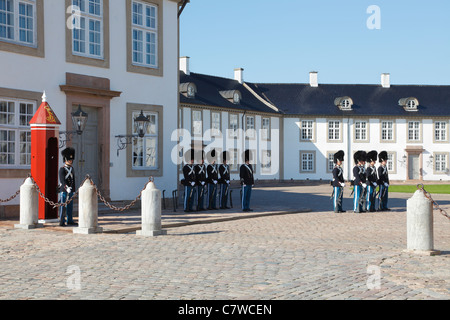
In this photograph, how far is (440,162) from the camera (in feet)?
181

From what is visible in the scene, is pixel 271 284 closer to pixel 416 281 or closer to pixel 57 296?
pixel 416 281

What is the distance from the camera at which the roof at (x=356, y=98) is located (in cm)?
5450

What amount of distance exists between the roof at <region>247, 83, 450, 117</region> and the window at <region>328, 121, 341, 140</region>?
32.6 inches

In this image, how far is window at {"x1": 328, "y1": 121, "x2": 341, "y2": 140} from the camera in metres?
54.2

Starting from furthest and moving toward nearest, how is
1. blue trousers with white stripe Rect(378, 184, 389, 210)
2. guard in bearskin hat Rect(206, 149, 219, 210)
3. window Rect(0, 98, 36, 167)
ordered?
blue trousers with white stripe Rect(378, 184, 389, 210)
guard in bearskin hat Rect(206, 149, 219, 210)
window Rect(0, 98, 36, 167)

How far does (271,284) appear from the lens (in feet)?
22.5

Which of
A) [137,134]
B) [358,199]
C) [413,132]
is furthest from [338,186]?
[413,132]

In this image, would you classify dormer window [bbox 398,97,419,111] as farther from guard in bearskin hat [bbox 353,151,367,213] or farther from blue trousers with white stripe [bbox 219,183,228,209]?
blue trousers with white stripe [bbox 219,183,228,209]

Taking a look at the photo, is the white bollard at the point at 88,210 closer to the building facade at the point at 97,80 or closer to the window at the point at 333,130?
the building facade at the point at 97,80

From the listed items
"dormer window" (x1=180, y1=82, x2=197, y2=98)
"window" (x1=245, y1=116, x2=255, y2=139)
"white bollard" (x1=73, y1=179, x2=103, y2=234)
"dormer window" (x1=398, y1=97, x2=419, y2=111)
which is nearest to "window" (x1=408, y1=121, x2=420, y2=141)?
"dormer window" (x1=398, y1=97, x2=419, y2=111)

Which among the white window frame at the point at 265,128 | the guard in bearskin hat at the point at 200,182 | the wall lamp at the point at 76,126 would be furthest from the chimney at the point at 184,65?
the wall lamp at the point at 76,126

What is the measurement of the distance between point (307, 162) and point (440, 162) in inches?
467

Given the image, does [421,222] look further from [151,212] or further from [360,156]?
[360,156]
